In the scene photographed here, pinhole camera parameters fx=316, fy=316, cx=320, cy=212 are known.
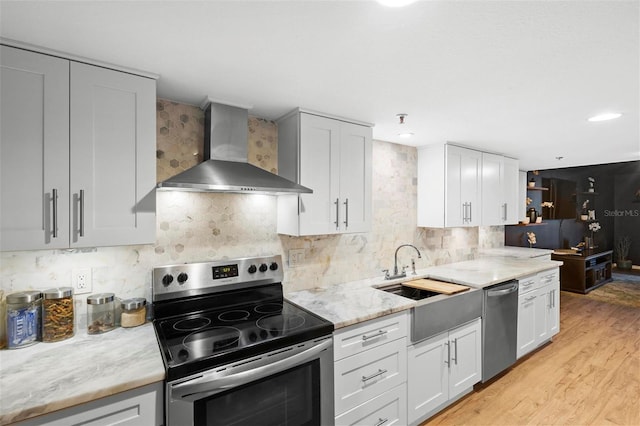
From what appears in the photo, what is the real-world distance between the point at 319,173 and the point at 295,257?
0.71 meters

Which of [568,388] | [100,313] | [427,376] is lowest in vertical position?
[568,388]

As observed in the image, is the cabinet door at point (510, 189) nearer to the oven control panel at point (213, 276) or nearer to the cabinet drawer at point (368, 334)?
the cabinet drawer at point (368, 334)

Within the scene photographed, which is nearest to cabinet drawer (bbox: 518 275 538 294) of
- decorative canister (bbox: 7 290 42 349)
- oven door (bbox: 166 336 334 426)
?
oven door (bbox: 166 336 334 426)

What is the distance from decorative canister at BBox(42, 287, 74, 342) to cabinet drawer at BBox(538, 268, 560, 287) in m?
4.10

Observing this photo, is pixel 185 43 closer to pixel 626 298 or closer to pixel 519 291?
pixel 519 291

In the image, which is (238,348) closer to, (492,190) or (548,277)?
(492,190)

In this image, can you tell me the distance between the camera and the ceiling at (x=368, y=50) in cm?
113

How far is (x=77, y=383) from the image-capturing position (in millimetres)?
1197

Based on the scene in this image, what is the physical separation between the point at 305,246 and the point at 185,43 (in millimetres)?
1646

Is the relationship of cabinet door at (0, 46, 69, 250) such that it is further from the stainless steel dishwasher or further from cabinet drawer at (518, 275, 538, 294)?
cabinet drawer at (518, 275, 538, 294)

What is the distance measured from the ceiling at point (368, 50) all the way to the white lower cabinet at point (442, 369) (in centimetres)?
171

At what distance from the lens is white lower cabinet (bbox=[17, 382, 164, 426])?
3.69 feet

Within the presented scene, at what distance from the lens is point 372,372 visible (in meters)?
2.00

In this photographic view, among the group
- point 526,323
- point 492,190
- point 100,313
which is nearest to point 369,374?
point 100,313
